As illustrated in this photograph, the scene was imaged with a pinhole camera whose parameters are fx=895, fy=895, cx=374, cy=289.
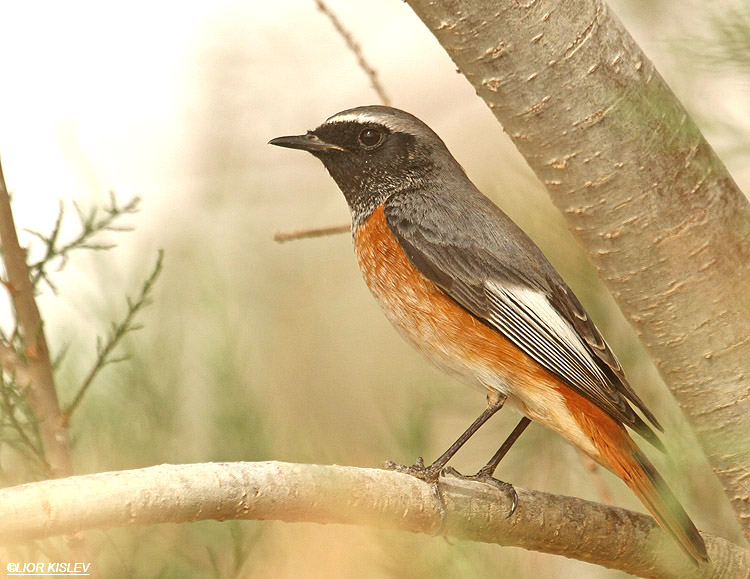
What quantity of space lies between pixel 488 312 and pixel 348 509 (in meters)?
1.16

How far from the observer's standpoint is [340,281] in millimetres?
4668

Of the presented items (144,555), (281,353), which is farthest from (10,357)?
(281,353)

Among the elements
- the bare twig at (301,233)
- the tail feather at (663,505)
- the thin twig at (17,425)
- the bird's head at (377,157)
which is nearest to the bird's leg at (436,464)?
the tail feather at (663,505)

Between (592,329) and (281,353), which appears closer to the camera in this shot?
(592,329)

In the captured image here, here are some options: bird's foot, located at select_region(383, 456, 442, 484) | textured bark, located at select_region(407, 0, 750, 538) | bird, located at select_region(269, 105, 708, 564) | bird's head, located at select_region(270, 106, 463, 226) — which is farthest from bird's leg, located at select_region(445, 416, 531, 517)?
bird's head, located at select_region(270, 106, 463, 226)

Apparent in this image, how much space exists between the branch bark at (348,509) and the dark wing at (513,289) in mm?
345

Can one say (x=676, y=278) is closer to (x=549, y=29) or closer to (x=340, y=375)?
(x=549, y=29)

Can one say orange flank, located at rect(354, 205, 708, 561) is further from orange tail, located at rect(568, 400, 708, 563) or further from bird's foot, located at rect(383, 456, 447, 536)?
bird's foot, located at rect(383, 456, 447, 536)

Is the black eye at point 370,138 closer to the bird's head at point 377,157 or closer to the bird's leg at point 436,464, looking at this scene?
the bird's head at point 377,157

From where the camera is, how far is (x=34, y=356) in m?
2.08

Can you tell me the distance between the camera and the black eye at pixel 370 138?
11.4 feet

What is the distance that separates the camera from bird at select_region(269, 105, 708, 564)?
9.42ft

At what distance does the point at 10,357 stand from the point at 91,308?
0.81m

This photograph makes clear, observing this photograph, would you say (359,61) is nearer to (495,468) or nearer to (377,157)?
(377,157)
